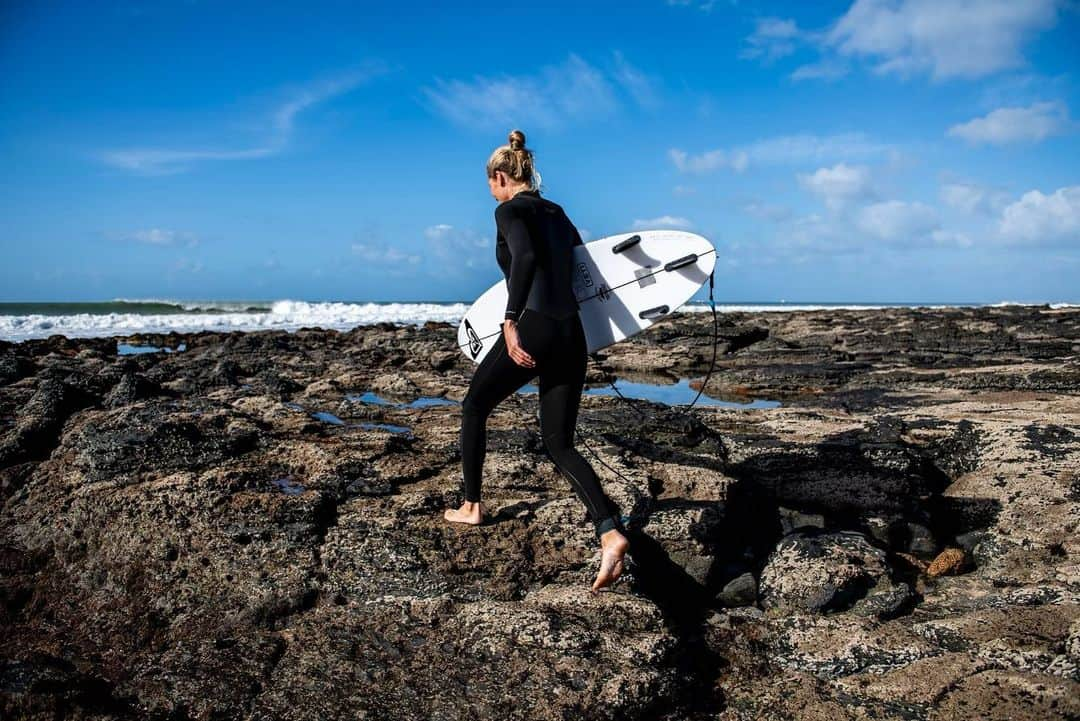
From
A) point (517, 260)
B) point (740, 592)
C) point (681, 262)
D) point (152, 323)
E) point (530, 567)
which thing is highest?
point (681, 262)

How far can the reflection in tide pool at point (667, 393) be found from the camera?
8.92m

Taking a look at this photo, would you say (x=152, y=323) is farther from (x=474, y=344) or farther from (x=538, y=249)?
(x=538, y=249)

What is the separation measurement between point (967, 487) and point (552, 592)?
348 centimetres

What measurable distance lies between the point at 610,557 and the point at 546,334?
1.18 m

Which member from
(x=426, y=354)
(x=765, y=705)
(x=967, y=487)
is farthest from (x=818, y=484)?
(x=426, y=354)

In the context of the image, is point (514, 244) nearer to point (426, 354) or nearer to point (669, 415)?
point (669, 415)

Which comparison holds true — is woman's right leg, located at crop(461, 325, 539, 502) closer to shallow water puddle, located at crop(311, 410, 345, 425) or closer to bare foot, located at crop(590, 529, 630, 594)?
bare foot, located at crop(590, 529, 630, 594)

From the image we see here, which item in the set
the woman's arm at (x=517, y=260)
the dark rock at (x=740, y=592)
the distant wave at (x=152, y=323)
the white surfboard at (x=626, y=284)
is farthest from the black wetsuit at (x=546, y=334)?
the distant wave at (x=152, y=323)

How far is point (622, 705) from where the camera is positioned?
277cm

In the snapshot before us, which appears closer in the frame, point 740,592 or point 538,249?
point 538,249

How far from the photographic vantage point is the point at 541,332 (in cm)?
362

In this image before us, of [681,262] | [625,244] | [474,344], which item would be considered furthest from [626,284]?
[474,344]

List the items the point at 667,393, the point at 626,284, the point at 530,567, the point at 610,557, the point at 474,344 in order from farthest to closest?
the point at 667,393 < the point at 474,344 < the point at 626,284 < the point at 530,567 < the point at 610,557

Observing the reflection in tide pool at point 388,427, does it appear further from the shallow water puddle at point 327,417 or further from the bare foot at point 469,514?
the bare foot at point 469,514
